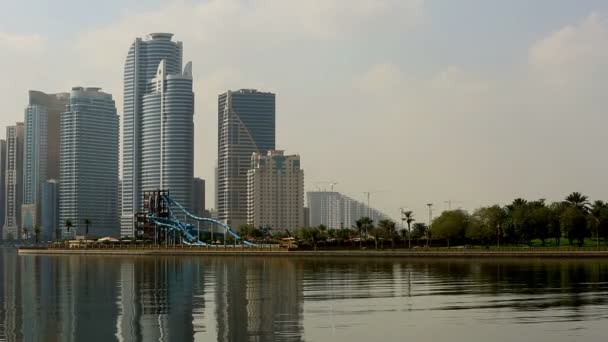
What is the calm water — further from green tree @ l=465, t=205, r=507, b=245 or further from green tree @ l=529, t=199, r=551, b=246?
green tree @ l=465, t=205, r=507, b=245

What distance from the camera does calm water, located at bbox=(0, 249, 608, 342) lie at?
46.2m

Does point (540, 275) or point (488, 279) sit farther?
point (540, 275)

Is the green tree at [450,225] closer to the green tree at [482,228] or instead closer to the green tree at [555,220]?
the green tree at [482,228]

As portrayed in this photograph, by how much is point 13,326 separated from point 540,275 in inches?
2394

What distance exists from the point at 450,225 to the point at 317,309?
448ft

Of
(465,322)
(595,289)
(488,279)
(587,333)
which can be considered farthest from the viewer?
(488,279)

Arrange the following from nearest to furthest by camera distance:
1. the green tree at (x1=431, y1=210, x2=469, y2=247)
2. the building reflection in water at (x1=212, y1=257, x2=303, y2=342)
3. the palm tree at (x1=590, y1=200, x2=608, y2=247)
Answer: the building reflection in water at (x1=212, y1=257, x2=303, y2=342)
the palm tree at (x1=590, y1=200, x2=608, y2=247)
the green tree at (x1=431, y1=210, x2=469, y2=247)

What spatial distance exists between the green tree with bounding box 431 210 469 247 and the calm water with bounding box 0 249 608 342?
323 feet

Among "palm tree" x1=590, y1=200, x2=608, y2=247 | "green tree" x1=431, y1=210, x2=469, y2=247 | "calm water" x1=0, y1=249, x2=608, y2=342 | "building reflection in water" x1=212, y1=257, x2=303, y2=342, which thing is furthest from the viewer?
"green tree" x1=431, y1=210, x2=469, y2=247

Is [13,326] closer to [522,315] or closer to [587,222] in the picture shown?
[522,315]

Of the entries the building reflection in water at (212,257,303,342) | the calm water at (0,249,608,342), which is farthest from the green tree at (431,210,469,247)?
the building reflection in water at (212,257,303,342)

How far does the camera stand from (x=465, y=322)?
163 ft

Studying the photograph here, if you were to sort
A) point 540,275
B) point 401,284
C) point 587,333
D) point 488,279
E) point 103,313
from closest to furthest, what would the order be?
point 587,333
point 103,313
point 401,284
point 488,279
point 540,275

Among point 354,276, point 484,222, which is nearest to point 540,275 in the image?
point 354,276
